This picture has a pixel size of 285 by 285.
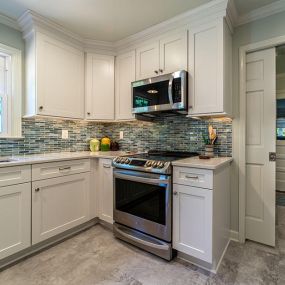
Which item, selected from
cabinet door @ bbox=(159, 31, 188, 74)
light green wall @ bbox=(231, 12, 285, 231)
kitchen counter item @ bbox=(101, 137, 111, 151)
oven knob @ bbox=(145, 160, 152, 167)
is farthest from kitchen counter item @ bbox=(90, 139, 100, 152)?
light green wall @ bbox=(231, 12, 285, 231)

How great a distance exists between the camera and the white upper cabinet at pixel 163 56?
2.08m

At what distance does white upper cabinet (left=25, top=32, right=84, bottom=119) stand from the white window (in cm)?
11

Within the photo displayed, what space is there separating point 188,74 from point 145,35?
814mm

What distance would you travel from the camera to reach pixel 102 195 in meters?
2.38

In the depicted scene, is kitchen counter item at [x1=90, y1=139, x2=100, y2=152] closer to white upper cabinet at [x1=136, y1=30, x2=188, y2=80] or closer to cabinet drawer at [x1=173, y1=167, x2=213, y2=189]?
white upper cabinet at [x1=136, y1=30, x2=188, y2=80]

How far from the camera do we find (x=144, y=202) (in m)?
1.91

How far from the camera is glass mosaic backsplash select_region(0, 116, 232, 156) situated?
218cm

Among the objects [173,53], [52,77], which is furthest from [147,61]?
[52,77]

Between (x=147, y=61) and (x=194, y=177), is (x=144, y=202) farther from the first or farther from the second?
(x=147, y=61)

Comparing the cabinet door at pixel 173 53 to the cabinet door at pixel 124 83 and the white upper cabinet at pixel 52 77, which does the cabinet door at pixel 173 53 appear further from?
the white upper cabinet at pixel 52 77

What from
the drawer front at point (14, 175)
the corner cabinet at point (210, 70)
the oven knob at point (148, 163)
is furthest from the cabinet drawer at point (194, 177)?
the drawer front at point (14, 175)

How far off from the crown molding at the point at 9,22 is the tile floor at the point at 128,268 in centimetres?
245

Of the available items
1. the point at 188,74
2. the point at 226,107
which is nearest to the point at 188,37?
the point at 188,74

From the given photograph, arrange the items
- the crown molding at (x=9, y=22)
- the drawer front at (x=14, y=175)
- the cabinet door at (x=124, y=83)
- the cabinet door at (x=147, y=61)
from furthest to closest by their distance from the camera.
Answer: the cabinet door at (x=124, y=83), the cabinet door at (x=147, y=61), the crown molding at (x=9, y=22), the drawer front at (x=14, y=175)
